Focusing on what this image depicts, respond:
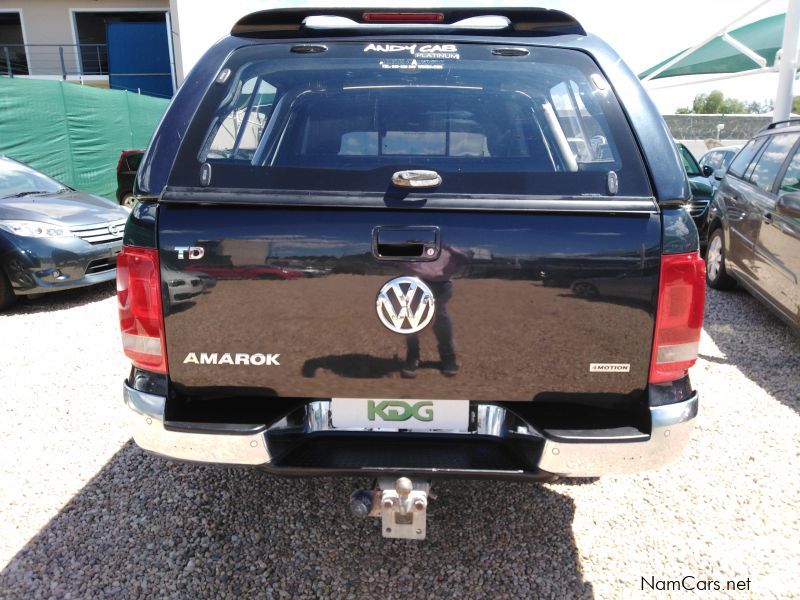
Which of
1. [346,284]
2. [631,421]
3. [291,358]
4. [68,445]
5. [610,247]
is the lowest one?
[68,445]

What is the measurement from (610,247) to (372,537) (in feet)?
5.24

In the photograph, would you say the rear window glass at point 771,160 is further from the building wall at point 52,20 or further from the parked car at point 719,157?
the building wall at point 52,20

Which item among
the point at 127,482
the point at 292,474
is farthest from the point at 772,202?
the point at 127,482

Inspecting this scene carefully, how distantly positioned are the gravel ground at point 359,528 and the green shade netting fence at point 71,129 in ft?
30.0

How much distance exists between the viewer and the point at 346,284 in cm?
188

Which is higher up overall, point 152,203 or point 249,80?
point 249,80

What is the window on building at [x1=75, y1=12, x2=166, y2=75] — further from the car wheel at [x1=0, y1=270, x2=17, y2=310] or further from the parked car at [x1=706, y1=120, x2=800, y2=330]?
the parked car at [x1=706, y1=120, x2=800, y2=330]

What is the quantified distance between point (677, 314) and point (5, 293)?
245 inches

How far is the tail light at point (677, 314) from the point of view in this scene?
1865 millimetres

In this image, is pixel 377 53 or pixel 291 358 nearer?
pixel 291 358

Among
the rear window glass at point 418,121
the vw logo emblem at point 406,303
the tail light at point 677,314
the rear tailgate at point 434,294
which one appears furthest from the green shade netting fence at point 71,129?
the tail light at point 677,314

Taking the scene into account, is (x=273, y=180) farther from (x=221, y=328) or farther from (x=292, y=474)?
(x=292, y=474)

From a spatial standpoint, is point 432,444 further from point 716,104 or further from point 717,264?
point 716,104

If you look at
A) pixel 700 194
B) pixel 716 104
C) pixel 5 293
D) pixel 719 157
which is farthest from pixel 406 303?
pixel 716 104
